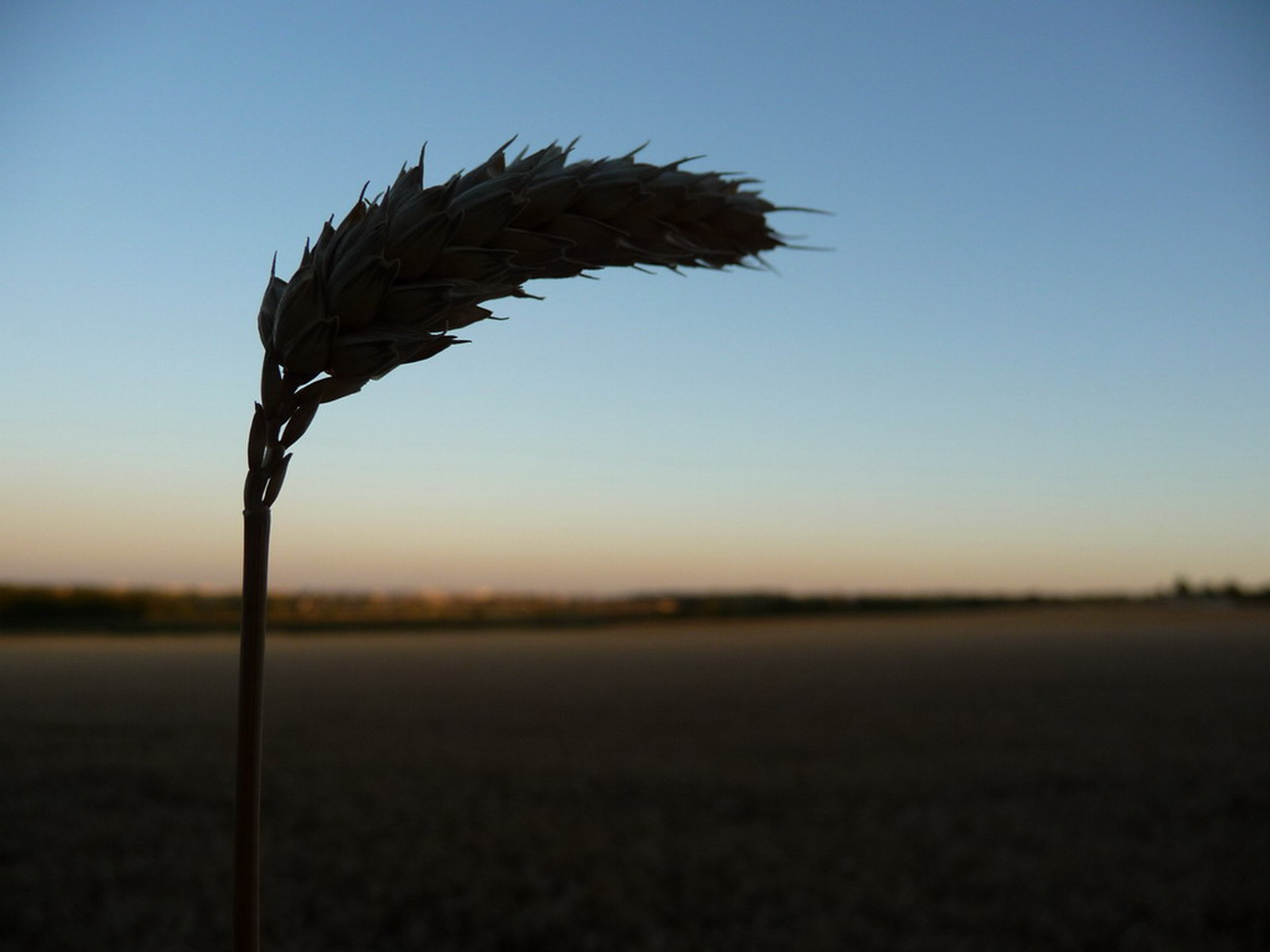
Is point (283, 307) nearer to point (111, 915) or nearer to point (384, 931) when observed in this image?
point (384, 931)

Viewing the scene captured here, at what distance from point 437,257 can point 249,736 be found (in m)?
0.39

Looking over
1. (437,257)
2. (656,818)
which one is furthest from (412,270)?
(656,818)

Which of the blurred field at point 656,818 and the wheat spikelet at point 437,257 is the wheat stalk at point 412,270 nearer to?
the wheat spikelet at point 437,257

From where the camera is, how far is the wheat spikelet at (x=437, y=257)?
667 mm

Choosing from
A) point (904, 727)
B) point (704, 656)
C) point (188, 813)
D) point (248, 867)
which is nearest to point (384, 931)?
point (188, 813)

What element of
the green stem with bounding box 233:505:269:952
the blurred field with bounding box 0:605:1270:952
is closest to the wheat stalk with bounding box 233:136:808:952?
the green stem with bounding box 233:505:269:952

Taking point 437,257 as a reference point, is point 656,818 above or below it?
below

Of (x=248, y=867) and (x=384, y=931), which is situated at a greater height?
(x=248, y=867)

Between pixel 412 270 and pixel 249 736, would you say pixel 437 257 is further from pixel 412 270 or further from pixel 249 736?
pixel 249 736

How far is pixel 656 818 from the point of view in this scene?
393 inches

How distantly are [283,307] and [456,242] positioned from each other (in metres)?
0.15

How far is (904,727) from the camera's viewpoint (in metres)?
16.6

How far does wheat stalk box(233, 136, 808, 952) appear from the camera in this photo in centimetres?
56

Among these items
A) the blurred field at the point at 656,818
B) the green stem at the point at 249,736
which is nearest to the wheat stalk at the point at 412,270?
the green stem at the point at 249,736
